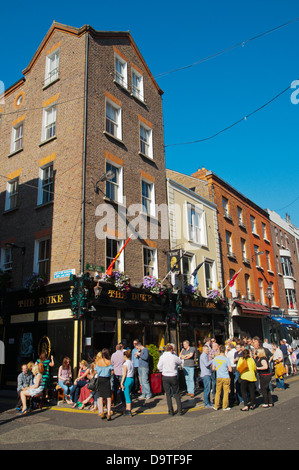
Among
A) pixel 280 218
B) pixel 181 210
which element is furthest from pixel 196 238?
pixel 280 218

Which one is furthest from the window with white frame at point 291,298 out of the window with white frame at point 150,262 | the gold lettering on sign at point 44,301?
the gold lettering on sign at point 44,301

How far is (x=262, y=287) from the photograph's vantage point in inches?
1203

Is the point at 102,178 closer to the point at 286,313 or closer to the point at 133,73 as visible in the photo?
the point at 133,73

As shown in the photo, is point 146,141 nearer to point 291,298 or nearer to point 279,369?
point 279,369

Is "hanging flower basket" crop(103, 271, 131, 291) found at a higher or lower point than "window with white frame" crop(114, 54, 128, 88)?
lower

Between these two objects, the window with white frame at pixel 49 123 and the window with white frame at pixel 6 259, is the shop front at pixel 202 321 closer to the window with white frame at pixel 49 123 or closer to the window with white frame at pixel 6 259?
the window with white frame at pixel 6 259

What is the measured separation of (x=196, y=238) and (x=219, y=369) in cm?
1341

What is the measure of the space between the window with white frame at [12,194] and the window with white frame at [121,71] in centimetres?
764

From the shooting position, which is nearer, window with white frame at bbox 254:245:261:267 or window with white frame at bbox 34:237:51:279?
window with white frame at bbox 34:237:51:279

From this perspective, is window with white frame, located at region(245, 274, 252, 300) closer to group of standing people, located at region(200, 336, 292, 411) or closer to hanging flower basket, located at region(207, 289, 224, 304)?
hanging flower basket, located at region(207, 289, 224, 304)

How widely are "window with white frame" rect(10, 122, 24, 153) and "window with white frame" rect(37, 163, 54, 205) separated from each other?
10.2 feet

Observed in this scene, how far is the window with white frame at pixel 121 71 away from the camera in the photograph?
19.5 meters

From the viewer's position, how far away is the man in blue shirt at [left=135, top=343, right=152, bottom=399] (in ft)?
39.6

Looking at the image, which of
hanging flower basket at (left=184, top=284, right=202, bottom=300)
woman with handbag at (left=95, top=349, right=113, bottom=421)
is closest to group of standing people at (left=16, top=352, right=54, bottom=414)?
woman with handbag at (left=95, top=349, right=113, bottom=421)
